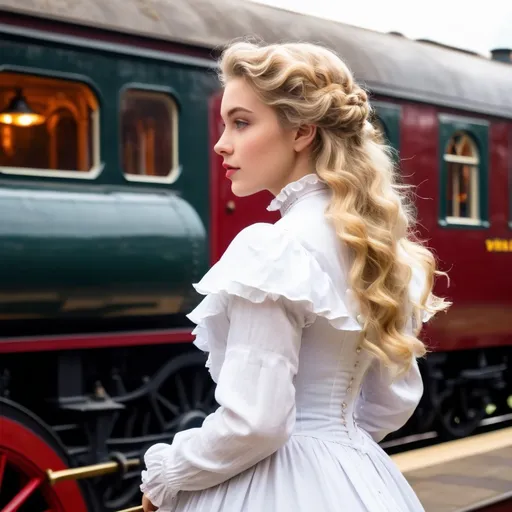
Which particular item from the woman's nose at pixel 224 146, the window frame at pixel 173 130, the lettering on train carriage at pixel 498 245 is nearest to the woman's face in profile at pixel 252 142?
the woman's nose at pixel 224 146

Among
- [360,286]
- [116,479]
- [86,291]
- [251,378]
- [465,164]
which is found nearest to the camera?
[251,378]

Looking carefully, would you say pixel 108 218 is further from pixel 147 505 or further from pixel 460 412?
pixel 460 412

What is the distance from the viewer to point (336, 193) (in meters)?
2.07

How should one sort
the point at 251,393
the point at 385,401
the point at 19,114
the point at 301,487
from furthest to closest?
1. the point at 19,114
2. the point at 385,401
3. the point at 301,487
4. the point at 251,393

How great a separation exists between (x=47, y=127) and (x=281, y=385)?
393cm

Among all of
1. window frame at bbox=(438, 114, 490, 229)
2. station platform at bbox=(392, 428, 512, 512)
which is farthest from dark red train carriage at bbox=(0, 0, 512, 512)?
window frame at bbox=(438, 114, 490, 229)

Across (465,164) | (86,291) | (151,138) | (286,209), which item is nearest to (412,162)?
(465,164)

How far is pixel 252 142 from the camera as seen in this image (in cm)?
210

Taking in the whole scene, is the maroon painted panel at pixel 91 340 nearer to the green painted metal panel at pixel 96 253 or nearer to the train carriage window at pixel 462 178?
the green painted metal panel at pixel 96 253

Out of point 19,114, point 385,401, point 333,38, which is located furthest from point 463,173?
point 385,401

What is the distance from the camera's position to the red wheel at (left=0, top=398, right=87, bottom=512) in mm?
4898

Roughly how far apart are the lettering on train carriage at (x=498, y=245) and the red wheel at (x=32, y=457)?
486 centimetres

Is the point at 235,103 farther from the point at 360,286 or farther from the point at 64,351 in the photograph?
the point at 64,351

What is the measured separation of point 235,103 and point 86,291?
353 cm
